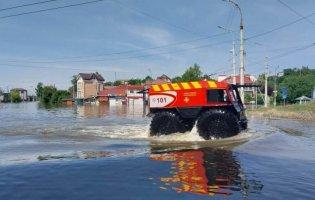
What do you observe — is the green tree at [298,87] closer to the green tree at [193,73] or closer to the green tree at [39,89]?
the green tree at [193,73]

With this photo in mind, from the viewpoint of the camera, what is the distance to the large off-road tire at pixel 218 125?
17.4 meters

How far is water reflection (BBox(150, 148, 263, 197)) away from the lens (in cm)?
865

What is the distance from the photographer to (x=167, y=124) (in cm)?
1873

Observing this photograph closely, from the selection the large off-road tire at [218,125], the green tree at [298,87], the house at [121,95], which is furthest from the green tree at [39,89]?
the large off-road tire at [218,125]

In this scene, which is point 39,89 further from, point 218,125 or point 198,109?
point 218,125

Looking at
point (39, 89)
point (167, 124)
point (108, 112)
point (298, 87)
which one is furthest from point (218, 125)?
point (39, 89)

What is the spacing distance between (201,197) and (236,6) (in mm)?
27489

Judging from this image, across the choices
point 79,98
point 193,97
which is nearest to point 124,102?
point 79,98

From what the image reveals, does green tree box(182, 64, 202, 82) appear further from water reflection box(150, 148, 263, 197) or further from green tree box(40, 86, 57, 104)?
green tree box(40, 86, 57, 104)

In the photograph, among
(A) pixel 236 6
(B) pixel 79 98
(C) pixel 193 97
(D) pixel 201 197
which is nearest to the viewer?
(D) pixel 201 197

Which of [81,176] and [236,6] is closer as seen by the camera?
[81,176]

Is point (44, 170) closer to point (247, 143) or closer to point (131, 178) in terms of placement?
point (131, 178)

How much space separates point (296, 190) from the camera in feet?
28.6

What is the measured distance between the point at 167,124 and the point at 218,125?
2261 mm
